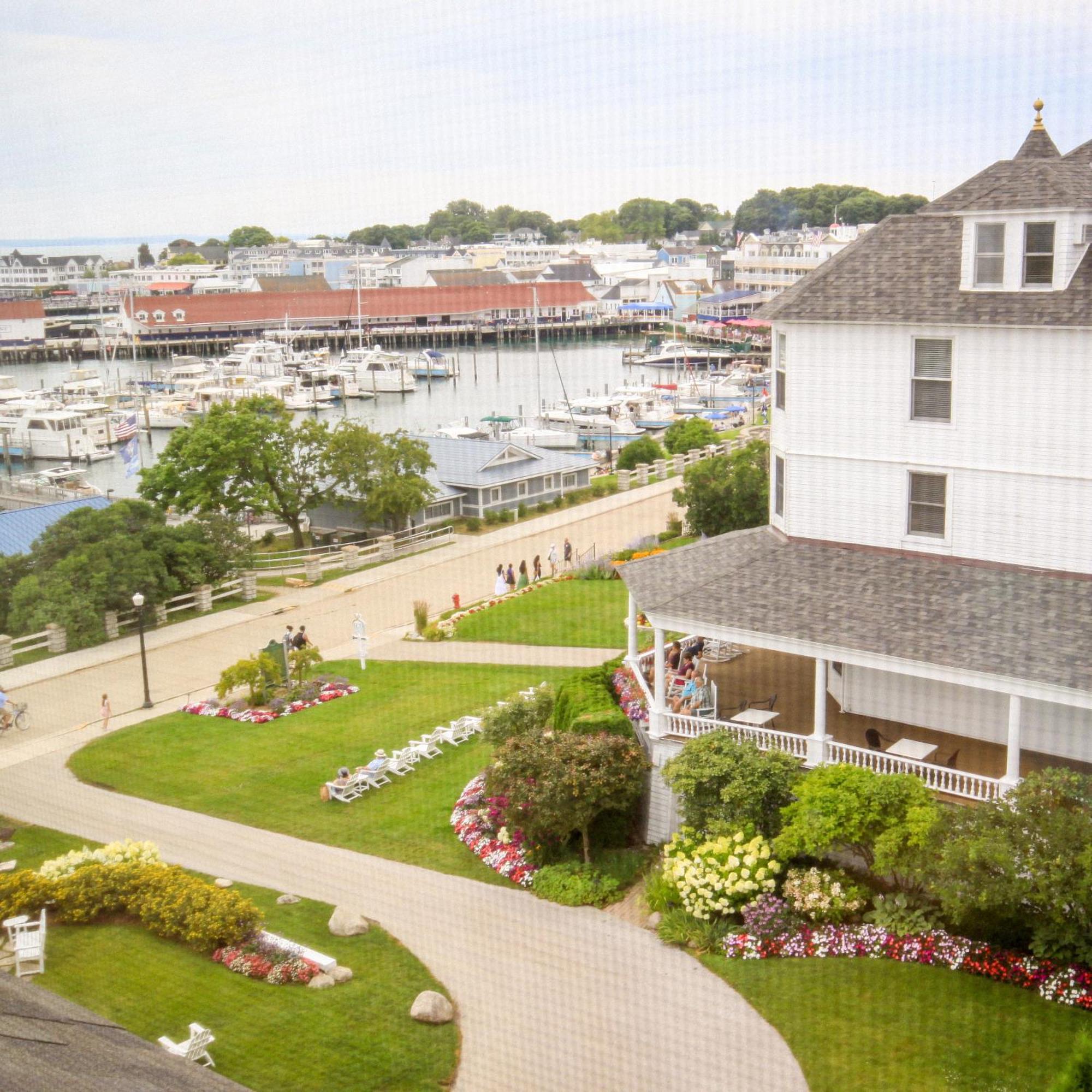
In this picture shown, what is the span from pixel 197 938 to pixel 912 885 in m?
5.50

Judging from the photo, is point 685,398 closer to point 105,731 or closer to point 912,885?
point 105,731

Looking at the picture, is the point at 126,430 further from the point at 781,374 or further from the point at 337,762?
the point at 781,374

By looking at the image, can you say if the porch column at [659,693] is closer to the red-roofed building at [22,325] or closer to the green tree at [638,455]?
the green tree at [638,455]

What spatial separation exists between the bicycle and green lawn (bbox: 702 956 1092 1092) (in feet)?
34.2

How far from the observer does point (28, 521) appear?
23.6 metres

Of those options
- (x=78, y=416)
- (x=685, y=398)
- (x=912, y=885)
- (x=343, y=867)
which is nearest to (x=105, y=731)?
(x=343, y=867)

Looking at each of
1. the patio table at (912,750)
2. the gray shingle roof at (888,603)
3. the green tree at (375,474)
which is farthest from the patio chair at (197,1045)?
the green tree at (375,474)

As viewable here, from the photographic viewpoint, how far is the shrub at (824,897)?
9.86 metres

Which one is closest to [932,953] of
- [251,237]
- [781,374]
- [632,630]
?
[632,630]

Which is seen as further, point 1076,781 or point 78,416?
point 78,416

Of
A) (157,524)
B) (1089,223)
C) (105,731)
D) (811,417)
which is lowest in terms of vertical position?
(105,731)

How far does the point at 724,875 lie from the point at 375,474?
58.7 ft

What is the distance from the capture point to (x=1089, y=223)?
10789mm

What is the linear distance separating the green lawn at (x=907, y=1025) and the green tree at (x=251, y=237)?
126434 mm
